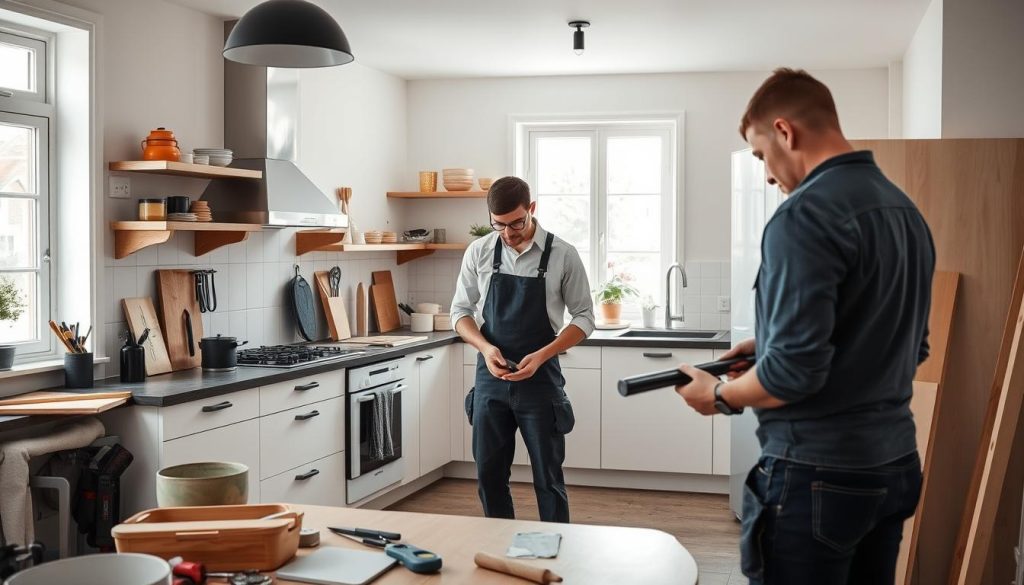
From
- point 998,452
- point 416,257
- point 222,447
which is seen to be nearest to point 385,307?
point 416,257

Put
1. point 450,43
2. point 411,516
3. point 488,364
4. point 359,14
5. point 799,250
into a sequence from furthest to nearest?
point 450,43
point 359,14
point 488,364
point 411,516
point 799,250

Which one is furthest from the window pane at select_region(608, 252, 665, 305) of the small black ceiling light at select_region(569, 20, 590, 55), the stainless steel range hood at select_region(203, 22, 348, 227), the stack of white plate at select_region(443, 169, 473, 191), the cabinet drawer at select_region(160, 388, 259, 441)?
the cabinet drawer at select_region(160, 388, 259, 441)

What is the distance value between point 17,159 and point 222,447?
1.37 m

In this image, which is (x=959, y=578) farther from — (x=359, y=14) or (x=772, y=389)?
(x=359, y=14)

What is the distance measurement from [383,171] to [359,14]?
1.76 meters

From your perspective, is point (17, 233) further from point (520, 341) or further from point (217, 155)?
point (520, 341)

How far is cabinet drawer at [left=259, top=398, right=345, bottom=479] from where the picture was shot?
14.0 ft

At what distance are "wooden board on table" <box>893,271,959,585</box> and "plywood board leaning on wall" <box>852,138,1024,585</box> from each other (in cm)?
5

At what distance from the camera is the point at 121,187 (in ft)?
13.7

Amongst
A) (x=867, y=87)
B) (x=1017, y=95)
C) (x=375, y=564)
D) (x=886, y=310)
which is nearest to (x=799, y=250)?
(x=886, y=310)

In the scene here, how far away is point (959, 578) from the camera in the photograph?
3.44 m

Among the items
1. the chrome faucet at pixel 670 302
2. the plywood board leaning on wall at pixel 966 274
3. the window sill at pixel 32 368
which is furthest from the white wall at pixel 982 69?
the window sill at pixel 32 368

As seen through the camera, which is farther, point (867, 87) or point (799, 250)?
point (867, 87)

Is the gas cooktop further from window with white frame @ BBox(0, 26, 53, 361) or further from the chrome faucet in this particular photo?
the chrome faucet
